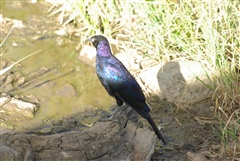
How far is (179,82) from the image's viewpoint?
20.2ft

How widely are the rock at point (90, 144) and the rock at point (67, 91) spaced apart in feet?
5.10

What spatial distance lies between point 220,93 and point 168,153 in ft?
3.24

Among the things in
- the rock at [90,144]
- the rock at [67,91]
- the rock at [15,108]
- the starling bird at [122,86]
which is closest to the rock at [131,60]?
the rock at [67,91]

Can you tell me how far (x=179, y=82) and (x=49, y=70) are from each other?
5.66 feet

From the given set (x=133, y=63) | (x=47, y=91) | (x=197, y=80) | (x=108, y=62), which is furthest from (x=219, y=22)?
(x=47, y=91)

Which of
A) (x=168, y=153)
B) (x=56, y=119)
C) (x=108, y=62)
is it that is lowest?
(x=168, y=153)

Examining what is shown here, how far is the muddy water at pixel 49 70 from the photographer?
6197mm

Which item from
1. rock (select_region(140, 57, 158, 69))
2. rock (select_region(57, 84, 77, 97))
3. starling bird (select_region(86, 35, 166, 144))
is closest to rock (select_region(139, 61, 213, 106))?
rock (select_region(140, 57, 158, 69))

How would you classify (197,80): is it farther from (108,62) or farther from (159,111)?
(108,62)

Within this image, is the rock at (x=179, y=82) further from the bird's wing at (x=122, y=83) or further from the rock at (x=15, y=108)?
the rock at (x=15, y=108)

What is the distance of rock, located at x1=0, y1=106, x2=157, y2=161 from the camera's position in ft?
14.4

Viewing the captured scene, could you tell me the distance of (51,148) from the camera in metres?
4.50

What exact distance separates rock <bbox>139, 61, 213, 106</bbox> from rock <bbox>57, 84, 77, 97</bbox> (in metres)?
0.82

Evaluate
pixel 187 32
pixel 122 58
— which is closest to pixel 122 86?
pixel 187 32
